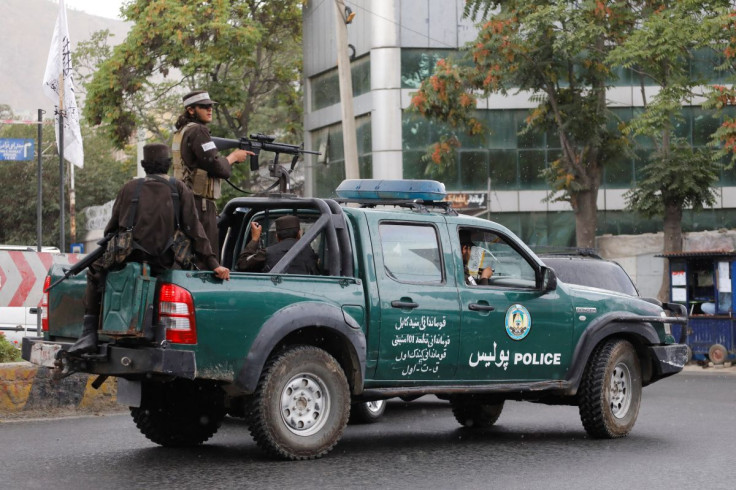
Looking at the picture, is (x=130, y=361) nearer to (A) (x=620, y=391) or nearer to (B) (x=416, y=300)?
(B) (x=416, y=300)

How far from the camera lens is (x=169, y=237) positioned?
26.5 feet

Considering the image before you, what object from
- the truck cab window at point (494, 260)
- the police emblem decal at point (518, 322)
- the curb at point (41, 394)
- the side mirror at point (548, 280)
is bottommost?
the curb at point (41, 394)

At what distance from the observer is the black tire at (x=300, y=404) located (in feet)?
26.7

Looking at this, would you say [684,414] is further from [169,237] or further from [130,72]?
[130,72]

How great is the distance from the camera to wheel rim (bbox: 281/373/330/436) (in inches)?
327

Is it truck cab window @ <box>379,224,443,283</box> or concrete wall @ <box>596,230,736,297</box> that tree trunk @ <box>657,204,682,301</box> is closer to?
concrete wall @ <box>596,230,736,297</box>

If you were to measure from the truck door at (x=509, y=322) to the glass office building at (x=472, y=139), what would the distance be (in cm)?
2608

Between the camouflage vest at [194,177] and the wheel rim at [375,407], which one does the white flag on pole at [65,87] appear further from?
the camouflage vest at [194,177]

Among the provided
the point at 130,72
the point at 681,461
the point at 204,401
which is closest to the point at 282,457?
the point at 204,401

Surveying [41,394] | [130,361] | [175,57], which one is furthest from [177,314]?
[175,57]

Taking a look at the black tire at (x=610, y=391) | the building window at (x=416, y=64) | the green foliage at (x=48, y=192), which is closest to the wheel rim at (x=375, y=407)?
the black tire at (x=610, y=391)

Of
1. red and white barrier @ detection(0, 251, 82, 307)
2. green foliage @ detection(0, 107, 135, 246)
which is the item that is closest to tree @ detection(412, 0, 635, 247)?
red and white barrier @ detection(0, 251, 82, 307)

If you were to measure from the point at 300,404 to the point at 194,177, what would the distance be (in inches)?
76.0

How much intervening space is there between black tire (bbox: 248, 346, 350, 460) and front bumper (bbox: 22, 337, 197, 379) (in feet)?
1.99
